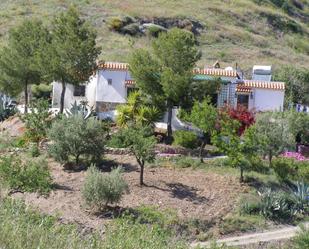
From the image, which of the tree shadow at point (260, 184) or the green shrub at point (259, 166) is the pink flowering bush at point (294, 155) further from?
the tree shadow at point (260, 184)

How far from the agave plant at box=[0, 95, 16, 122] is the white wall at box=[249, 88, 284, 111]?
44.0ft

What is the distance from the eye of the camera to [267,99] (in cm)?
3412

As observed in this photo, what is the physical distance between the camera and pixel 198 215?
21453 mm

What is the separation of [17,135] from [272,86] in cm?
1404

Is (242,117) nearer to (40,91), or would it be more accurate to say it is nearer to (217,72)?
→ (217,72)

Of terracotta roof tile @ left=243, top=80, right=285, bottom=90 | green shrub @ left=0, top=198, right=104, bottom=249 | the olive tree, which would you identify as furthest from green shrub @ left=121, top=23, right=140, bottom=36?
green shrub @ left=0, top=198, right=104, bottom=249

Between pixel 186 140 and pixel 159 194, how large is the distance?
6026mm

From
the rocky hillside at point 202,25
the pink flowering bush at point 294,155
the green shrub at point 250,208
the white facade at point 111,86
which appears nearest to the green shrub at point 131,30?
the rocky hillside at point 202,25

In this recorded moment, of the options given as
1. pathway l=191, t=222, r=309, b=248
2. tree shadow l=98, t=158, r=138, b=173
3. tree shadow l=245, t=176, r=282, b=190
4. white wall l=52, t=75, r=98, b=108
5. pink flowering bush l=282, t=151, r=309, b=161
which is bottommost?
pathway l=191, t=222, r=309, b=248

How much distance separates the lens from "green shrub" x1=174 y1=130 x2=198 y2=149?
1117 inches

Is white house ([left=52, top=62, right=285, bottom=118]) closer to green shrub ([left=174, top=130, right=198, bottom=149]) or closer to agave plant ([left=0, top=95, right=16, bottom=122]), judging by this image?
agave plant ([left=0, top=95, right=16, bottom=122])

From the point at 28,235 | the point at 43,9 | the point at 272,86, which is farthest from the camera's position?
the point at 43,9

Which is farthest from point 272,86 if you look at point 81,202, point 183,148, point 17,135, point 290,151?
point 81,202

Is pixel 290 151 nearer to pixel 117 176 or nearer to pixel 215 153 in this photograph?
pixel 215 153
